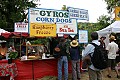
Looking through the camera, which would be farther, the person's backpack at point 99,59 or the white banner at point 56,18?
the white banner at point 56,18

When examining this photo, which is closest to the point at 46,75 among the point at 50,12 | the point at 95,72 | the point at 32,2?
the point at 50,12

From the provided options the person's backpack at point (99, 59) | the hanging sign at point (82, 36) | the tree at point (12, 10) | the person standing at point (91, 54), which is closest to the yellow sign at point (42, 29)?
the hanging sign at point (82, 36)

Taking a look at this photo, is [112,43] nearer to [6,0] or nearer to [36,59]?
[36,59]

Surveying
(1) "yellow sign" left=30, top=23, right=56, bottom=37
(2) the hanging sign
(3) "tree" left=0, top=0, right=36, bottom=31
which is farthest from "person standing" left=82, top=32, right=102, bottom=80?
(3) "tree" left=0, top=0, right=36, bottom=31

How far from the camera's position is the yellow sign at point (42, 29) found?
9859 millimetres

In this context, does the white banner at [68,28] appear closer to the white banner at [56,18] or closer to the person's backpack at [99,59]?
the white banner at [56,18]

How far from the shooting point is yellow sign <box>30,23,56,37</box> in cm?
986

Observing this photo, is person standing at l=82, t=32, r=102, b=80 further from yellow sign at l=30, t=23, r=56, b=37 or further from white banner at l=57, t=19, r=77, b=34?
white banner at l=57, t=19, r=77, b=34

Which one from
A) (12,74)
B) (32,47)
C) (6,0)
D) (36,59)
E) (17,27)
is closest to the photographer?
(12,74)

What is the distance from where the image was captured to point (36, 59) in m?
10.2

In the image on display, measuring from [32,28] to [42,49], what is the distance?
6.22 ft

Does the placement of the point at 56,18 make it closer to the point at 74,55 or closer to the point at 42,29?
the point at 42,29

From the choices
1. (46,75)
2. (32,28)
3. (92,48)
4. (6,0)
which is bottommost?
(46,75)

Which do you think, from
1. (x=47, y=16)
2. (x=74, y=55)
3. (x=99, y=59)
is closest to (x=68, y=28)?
(x=47, y=16)
